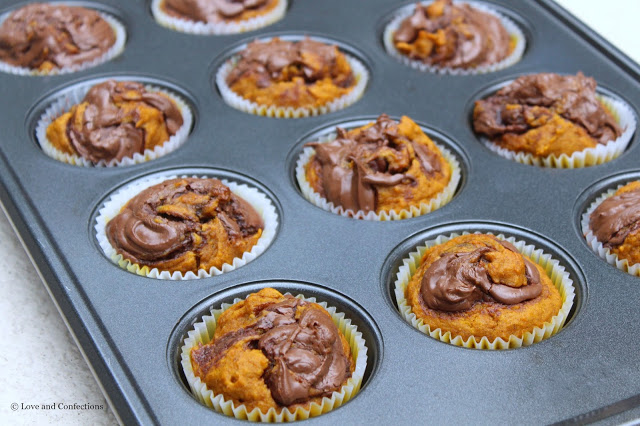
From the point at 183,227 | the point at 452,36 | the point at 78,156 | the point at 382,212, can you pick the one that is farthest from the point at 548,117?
the point at 78,156

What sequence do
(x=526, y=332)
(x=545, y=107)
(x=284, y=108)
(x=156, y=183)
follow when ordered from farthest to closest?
(x=284, y=108) < (x=545, y=107) < (x=156, y=183) < (x=526, y=332)

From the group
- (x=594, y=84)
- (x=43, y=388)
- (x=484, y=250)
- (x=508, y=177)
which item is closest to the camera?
(x=484, y=250)

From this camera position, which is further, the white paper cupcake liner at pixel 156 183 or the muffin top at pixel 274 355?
the white paper cupcake liner at pixel 156 183

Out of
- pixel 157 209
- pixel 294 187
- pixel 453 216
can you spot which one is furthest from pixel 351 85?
pixel 157 209

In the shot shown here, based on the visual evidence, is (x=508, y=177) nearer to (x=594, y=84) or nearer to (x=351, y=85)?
(x=594, y=84)

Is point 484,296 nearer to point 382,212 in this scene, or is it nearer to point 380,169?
point 382,212

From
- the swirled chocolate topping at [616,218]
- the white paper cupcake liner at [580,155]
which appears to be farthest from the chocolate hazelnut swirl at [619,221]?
the white paper cupcake liner at [580,155]

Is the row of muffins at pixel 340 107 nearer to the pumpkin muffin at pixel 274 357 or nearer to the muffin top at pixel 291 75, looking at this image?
the muffin top at pixel 291 75
